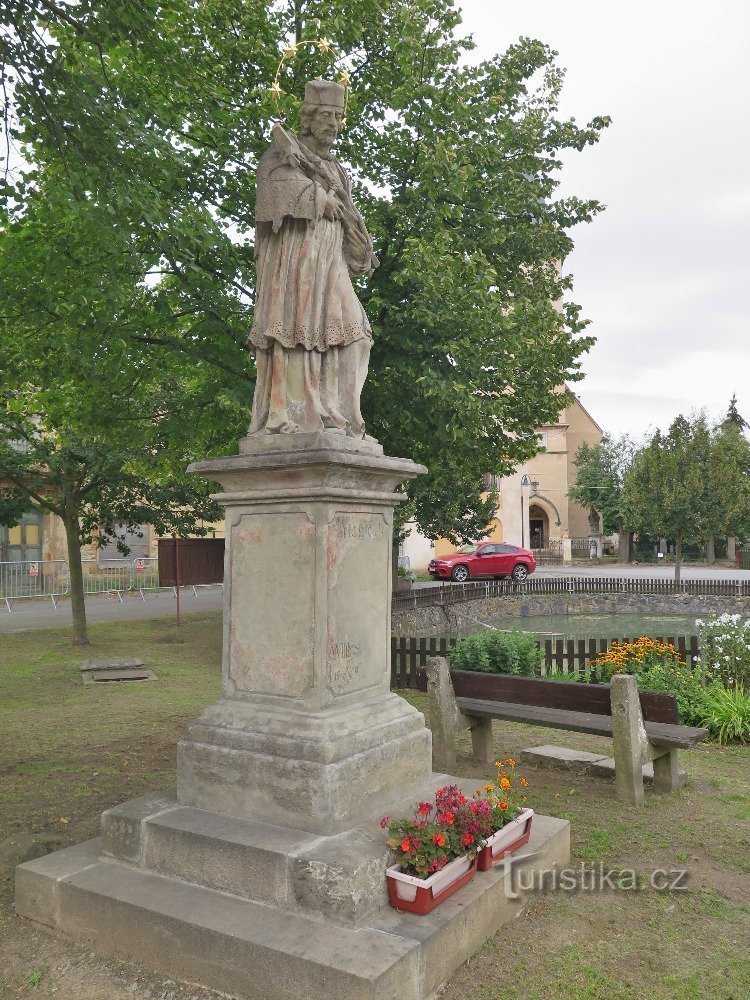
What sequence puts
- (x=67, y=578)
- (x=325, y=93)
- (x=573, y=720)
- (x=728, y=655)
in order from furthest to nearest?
(x=67, y=578) → (x=728, y=655) → (x=573, y=720) → (x=325, y=93)

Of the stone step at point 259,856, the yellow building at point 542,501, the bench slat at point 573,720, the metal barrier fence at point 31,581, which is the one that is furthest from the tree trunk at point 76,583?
the yellow building at point 542,501

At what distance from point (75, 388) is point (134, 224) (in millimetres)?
3877

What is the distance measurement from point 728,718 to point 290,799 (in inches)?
243

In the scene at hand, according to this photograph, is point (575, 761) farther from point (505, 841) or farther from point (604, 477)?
point (604, 477)

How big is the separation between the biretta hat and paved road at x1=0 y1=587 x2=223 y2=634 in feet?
51.9

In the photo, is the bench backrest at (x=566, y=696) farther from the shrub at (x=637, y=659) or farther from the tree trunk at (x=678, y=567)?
the tree trunk at (x=678, y=567)

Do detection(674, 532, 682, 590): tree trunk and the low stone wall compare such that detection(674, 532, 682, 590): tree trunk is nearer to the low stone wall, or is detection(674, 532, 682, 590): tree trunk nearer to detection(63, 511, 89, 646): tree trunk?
the low stone wall

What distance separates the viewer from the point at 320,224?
15.5 feet

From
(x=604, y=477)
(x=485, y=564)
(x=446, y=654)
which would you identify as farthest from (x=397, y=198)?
(x=604, y=477)

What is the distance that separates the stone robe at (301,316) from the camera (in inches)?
180

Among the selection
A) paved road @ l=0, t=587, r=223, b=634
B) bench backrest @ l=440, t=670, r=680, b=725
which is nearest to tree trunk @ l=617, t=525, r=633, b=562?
paved road @ l=0, t=587, r=223, b=634

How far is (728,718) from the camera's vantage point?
8.58 m

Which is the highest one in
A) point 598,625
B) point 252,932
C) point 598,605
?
point 252,932

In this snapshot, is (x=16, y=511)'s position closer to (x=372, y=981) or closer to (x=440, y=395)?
(x=440, y=395)
